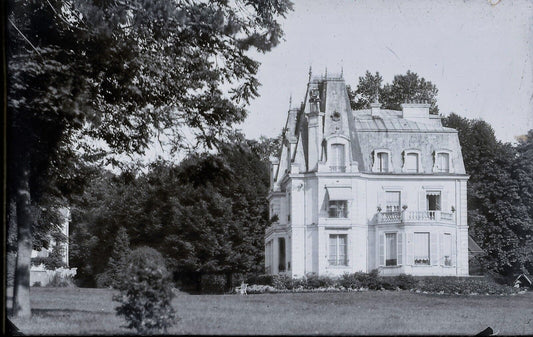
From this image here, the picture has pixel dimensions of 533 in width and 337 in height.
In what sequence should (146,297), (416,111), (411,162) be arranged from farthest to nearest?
1. (411,162)
2. (416,111)
3. (146,297)

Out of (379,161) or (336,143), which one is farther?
(379,161)

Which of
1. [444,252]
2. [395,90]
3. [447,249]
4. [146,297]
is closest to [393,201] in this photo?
[447,249]

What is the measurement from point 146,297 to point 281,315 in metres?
1.43

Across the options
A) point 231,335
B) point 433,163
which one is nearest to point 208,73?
point 231,335

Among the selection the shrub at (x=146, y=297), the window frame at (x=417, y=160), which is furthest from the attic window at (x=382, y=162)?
the shrub at (x=146, y=297)

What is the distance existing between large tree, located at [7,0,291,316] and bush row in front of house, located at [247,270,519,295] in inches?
79.3

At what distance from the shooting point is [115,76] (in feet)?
26.7

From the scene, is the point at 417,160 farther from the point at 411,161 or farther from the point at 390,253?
the point at 390,253

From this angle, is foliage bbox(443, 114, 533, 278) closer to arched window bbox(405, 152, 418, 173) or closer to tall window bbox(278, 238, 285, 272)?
arched window bbox(405, 152, 418, 173)

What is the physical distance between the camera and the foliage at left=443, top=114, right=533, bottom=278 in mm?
9516

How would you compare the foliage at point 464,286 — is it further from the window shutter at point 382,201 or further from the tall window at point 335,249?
the tall window at point 335,249

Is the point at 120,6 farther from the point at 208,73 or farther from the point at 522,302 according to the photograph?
the point at 522,302

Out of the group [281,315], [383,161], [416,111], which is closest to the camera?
[281,315]

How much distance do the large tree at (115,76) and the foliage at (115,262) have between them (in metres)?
0.76
